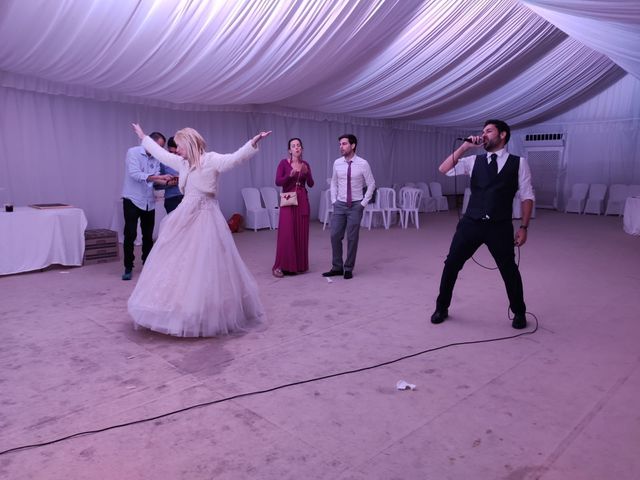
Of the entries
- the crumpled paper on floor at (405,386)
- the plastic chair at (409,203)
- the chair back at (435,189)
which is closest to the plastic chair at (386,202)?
the plastic chair at (409,203)

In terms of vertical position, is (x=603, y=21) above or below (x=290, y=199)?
above

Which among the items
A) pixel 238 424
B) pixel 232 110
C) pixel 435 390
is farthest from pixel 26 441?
pixel 232 110

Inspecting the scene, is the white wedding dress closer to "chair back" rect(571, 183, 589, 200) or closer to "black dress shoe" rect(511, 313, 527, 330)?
"black dress shoe" rect(511, 313, 527, 330)

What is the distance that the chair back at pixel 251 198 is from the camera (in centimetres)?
953

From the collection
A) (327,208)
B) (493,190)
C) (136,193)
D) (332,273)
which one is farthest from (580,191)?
(136,193)

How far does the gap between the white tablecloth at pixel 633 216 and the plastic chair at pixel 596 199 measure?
3.77 meters

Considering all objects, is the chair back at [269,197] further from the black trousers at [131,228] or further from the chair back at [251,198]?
the black trousers at [131,228]

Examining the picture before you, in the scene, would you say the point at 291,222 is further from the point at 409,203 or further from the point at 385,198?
the point at 409,203

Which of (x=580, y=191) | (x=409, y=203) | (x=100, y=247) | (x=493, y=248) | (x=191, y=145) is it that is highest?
(x=191, y=145)

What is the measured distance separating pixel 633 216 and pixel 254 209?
23.5ft

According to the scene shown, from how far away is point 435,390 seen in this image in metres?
2.69

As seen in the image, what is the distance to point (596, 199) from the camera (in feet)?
42.0

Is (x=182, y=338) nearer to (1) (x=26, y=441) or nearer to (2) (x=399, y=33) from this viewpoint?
(1) (x=26, y=441)

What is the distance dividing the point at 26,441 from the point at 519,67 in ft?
31.5
